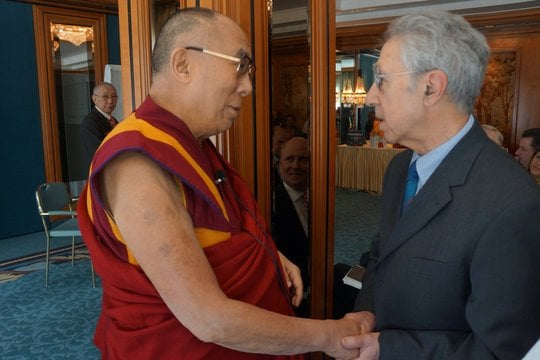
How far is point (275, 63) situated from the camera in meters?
1.81

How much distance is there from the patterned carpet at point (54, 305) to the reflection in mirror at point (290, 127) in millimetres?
1535

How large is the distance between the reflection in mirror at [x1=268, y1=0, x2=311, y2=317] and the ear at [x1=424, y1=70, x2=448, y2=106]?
0.86 metres

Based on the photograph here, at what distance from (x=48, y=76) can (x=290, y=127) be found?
4.82 meters

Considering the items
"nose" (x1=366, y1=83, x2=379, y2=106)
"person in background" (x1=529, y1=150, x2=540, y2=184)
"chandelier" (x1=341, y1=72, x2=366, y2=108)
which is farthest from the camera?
"chandelier" (x1=341, y1=72, x2=366, y2=108)

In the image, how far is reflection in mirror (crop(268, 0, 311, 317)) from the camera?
72.9 inches

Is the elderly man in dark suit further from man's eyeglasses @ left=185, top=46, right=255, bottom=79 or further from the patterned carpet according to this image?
the patterned carpet

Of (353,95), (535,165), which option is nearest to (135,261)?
(535,165)

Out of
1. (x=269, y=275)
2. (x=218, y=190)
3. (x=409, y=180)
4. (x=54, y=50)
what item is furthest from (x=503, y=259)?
(x=54, y=50)

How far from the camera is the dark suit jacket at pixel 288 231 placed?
77.3 inches

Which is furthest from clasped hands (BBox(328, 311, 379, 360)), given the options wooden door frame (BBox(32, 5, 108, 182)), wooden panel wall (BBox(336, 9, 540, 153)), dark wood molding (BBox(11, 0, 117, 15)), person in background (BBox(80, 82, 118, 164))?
wooden panel wall (BBox(336, 9, 540, 153))

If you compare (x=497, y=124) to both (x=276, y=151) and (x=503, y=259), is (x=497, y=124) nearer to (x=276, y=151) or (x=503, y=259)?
(x=276, y=151)

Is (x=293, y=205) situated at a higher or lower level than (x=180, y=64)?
lower

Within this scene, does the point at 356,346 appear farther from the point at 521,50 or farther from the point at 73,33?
the point at 521,50

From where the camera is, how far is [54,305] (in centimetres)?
342
